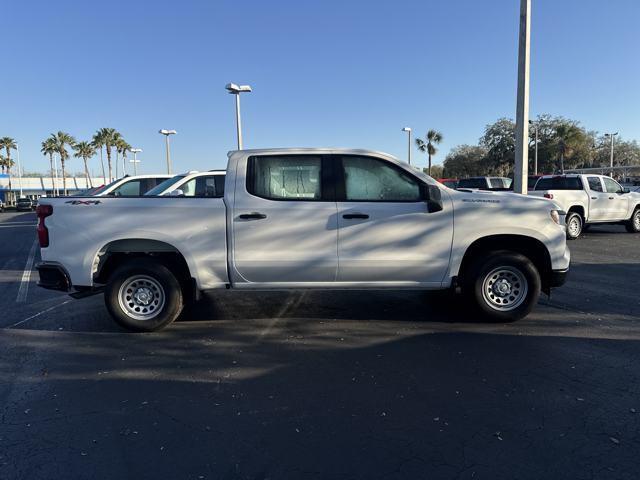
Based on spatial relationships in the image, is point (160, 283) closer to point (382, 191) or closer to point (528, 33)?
point (382, 191)

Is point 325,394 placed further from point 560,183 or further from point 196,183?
point 560,183

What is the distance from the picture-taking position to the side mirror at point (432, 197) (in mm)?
5262

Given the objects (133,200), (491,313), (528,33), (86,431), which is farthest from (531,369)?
(528,33)

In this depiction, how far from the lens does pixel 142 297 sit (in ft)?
17.9

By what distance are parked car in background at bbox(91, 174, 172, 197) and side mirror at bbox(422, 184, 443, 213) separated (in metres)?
8.46

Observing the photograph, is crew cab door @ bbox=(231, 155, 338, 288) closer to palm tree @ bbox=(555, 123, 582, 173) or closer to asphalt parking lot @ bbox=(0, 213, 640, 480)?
asphalt parking lot @ bbox=(0, 213, 640, 480)

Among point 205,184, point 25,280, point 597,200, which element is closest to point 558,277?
point 205,184

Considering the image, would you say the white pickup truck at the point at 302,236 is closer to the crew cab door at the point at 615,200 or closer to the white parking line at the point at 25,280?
the white parking line at the point at 25,280

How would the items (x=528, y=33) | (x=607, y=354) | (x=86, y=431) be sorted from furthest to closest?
(x=528, y=33), (x=607, y=354), (x=86, y=431)

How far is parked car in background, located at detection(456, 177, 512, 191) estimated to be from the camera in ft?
70.9

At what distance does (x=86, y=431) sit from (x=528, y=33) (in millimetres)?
13056

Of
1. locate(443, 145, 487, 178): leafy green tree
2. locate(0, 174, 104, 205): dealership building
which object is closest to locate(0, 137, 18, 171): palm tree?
locate(0, 174, 104, 205): dealership building

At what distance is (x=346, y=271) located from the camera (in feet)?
17.7

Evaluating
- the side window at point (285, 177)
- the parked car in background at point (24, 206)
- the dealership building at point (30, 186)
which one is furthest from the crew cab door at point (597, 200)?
the dealership building at point (30, 186)
